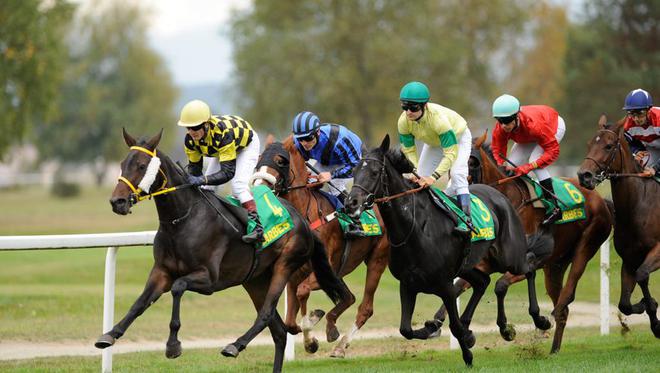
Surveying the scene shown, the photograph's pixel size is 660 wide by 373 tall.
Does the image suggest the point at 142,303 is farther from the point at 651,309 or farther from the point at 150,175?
the point at 651,309

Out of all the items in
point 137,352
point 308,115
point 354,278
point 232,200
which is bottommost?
point 354,278

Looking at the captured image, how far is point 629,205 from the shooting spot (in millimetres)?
9141

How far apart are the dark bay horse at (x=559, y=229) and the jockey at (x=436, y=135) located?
1.16 metres

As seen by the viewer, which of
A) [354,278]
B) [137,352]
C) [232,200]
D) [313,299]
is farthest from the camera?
[354,278]

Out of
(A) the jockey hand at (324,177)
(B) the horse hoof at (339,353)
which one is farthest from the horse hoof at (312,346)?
(A) the jockey hand at (324,177)

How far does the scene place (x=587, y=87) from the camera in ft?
114

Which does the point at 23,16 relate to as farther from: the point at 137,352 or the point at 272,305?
the point at 272,305

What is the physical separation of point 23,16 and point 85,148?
36.1 metres

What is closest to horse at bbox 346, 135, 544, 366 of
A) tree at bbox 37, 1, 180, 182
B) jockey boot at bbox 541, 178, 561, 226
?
jockey boot at bbox 541, 178, 561, 226

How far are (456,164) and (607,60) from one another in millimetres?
25591

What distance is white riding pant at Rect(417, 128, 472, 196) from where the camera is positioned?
854 centimetres

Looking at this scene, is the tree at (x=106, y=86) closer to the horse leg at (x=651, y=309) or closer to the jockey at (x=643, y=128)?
the jockey at (x=643, y=128)

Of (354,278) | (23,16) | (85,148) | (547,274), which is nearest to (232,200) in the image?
A: (547,274)

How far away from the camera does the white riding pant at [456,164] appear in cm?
854
